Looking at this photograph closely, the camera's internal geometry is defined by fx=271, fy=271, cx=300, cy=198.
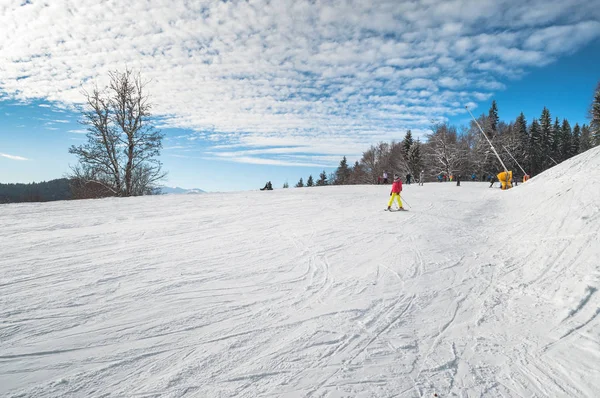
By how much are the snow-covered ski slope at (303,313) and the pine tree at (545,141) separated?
78.3 metres

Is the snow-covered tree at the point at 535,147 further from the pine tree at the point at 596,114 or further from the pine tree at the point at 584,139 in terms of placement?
the pine tree at the point at 596,114

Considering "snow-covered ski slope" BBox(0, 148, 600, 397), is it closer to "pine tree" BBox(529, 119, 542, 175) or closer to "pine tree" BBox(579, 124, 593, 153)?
"pine tree" BBox(529, 119, 542, 175)

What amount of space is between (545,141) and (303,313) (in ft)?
299

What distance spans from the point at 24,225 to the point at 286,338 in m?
11.1

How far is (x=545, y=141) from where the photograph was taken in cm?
6888

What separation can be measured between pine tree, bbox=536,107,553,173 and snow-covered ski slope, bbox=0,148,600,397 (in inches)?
3083

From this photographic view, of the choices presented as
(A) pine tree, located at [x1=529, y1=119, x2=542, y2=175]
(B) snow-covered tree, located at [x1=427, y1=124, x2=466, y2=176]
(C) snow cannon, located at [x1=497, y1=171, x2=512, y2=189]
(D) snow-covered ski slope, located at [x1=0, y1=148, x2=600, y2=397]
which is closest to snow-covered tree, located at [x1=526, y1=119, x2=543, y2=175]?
(A) pine tree, located at [x1=529, y1=119, x2=542, y2=175]

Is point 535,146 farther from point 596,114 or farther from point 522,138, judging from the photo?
point 596,114

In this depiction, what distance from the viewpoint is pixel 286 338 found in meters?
3.72

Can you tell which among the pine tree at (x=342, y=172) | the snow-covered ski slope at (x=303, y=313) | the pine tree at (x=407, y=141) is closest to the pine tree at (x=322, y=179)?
the pine tree at (x=342, y=172)

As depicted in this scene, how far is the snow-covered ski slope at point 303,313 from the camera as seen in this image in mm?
2992

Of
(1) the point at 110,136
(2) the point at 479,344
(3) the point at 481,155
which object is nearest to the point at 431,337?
(2) the point at 479,344

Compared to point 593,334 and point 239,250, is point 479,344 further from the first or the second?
point 239,250

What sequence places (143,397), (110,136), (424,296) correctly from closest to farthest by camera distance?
(143,397) < (424,296) < (110,136)
